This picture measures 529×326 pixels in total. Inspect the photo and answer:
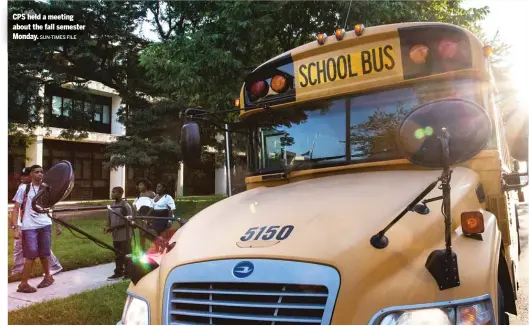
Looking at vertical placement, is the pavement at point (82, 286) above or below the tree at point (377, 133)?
below

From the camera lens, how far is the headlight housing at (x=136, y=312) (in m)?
2.32

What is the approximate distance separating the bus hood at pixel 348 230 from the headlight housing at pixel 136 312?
191mm

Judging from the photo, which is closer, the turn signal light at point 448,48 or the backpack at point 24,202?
the turn signal light at point 448,48

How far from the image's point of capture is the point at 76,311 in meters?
4.99

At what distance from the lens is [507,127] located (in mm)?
6734

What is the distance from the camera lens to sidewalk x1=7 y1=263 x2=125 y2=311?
5492 millimetres

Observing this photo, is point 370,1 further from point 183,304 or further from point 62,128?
point 62,128

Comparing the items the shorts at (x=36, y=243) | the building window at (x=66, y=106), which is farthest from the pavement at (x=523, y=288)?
the building window at (x=66, y=106)

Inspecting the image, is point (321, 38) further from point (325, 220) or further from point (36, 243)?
point (36, 243)

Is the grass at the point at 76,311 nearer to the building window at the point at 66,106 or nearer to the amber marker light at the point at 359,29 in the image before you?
the amber marker light at the point at 359,29

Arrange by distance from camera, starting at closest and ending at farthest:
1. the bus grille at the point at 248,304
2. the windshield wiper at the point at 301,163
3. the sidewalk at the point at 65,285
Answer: the bus grille at the point at 248,304
the windshield wiper at the point at 301,163
the sidewalk at the point at 65,285

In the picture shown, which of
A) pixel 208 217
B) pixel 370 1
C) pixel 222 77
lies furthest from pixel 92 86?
pixel 208 217

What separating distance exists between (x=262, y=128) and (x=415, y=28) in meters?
1.42

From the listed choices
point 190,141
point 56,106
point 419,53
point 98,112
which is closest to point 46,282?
point 190,141
